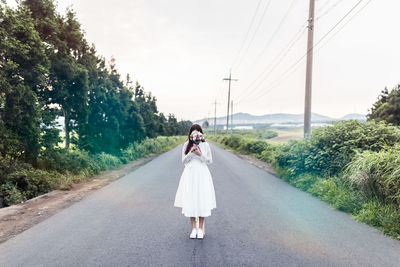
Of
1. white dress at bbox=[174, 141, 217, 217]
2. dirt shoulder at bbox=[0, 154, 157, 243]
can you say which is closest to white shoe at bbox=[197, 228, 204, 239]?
white dress at bbox=[174, 141, 217, 217]

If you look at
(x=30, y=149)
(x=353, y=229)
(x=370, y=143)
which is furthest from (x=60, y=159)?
(x=370, y=143)

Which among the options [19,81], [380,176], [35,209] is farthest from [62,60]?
[380,176]

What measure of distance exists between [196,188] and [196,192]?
7 cm

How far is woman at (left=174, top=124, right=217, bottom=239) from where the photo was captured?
4.48 metres

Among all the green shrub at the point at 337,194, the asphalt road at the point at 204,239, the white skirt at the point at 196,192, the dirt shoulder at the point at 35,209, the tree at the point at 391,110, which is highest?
the tree at the point at 391,110

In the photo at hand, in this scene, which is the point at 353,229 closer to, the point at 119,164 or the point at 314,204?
the point at 314,204

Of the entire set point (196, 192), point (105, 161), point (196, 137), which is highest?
point (196, 137)

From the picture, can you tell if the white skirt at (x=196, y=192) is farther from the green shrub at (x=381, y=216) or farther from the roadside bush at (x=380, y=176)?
the roadside bush at (x=380, y=176)

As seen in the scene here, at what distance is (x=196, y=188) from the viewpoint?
15.0 feet

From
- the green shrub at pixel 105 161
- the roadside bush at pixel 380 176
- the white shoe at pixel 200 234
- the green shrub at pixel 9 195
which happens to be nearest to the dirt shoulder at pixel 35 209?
the green shrub at pixel 9 195

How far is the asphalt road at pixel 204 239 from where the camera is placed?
3.62 meters

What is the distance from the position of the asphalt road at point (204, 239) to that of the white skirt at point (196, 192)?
466 millimetres

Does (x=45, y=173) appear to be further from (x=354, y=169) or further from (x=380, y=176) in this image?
(x=380, y=176)

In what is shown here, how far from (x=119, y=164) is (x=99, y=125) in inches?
107
